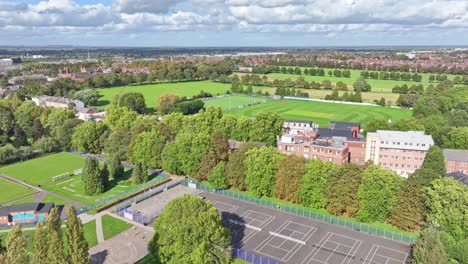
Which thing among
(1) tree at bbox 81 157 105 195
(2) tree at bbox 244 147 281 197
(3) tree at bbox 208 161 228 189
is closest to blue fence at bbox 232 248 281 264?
(2) tree at bbox 244 147 281 197

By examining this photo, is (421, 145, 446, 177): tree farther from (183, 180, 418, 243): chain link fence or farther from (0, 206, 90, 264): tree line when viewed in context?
(0, 206, 90, 264): tree line

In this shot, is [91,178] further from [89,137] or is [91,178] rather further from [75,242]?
[75,242]

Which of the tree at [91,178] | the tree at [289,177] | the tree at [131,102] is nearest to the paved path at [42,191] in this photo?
the tree at [91,178]

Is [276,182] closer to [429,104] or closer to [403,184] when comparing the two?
[403,184]

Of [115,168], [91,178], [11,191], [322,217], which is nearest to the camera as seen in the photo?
[322,217]

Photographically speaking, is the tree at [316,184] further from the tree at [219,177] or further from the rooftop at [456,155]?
the rooftop at [456,155]

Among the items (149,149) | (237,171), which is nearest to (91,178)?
(149,149)
